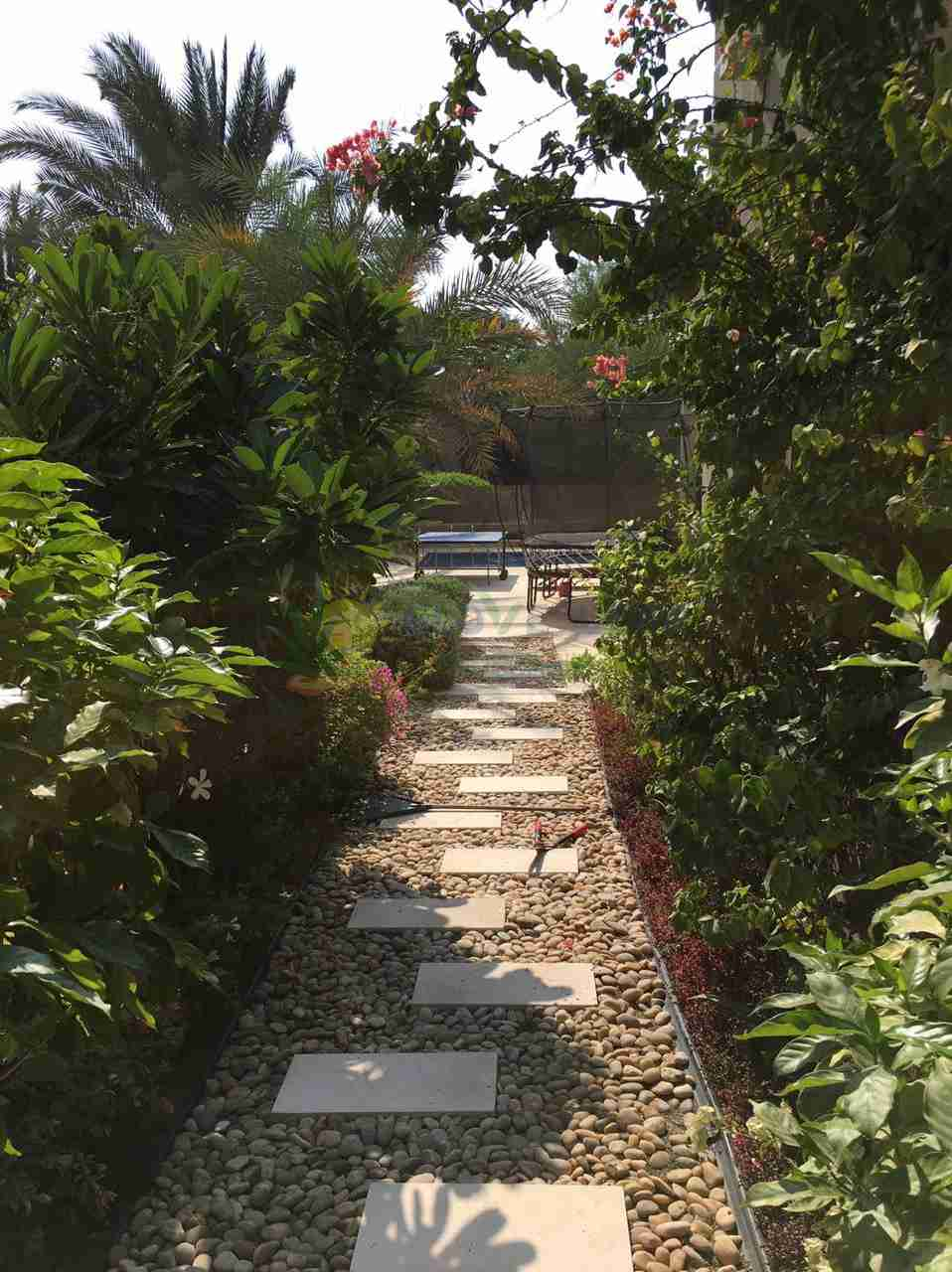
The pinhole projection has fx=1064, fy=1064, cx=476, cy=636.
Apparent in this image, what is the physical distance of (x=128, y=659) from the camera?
1.81 meters

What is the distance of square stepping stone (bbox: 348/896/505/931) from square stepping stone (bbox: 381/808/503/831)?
2.90 ft

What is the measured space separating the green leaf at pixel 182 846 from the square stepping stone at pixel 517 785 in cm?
366

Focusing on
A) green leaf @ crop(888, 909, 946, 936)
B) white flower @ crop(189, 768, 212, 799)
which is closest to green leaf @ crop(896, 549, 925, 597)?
green leaf @ crop(888, 909, 946, 936)

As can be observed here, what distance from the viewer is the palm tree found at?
14.0 metres

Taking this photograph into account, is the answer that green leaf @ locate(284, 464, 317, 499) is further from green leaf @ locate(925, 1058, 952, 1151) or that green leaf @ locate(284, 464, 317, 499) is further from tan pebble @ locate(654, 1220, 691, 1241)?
green leaf @ locate(925, 1058, 952, 1151)

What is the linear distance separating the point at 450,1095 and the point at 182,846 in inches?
51.4

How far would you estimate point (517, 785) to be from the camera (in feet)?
19.2

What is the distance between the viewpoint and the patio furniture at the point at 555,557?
12.5 metres

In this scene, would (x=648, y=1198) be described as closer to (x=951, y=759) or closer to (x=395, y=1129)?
(x=395, y=1129)

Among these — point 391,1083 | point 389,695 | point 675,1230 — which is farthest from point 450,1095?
point 389,695

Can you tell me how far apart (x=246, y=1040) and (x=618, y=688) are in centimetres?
397

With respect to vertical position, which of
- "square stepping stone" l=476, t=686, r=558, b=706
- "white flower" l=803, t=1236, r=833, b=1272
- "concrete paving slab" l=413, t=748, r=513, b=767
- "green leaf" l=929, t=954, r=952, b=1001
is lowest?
"square stepping stone" l=476, t=686, r=558, b=706

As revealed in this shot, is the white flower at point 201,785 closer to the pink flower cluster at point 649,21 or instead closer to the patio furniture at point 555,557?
the pink flower cluster at point 649,21

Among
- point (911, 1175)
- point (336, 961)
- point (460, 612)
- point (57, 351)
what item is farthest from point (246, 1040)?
point (460, 612)
